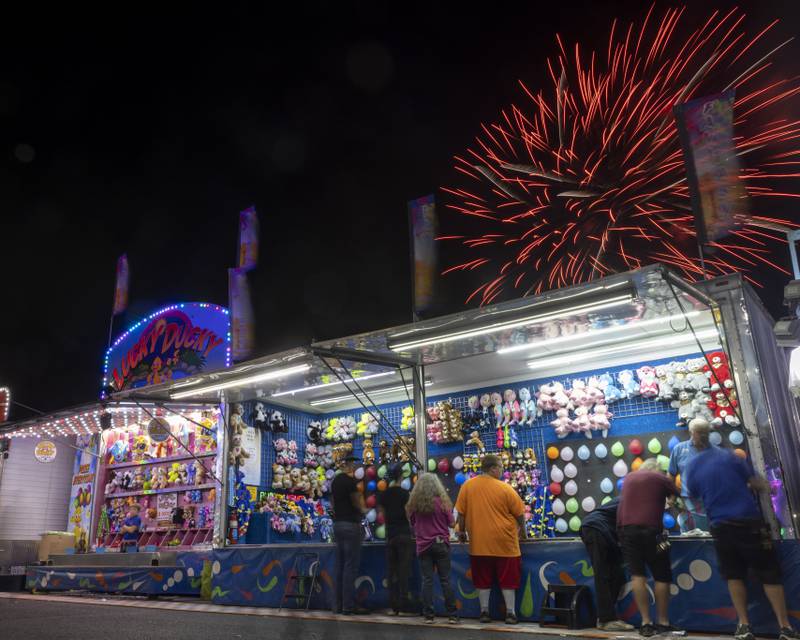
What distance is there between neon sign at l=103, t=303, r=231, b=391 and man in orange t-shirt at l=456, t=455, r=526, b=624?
A: 28.5ft

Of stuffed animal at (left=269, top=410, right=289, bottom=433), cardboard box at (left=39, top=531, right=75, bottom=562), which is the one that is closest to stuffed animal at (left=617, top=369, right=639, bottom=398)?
stuffed animal at (left=269, top=410, right=289, bottom=433)

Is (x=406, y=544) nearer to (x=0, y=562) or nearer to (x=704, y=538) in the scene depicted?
(x=704, y=538)

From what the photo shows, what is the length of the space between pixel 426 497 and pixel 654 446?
13.0 feet

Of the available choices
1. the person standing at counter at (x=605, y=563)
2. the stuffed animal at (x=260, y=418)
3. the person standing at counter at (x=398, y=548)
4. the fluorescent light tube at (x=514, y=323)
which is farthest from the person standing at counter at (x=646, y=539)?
the stuffed animal at (x=260, y=418)

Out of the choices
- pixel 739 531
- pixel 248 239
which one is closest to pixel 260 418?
pixel 248 239

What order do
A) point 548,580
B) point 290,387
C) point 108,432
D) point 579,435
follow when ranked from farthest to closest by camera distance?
1. point 108,432
2. point 290,387
3. point 579,435
4. point 548,580

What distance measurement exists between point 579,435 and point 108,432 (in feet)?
38.4

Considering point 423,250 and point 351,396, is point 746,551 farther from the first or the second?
point 423,250

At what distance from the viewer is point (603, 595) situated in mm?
6781

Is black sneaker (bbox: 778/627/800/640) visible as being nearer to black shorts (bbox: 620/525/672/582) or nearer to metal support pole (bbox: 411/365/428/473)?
black shorts (bbox: 620/525/672/582)

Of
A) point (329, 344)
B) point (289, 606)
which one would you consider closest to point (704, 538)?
point (329, 344)

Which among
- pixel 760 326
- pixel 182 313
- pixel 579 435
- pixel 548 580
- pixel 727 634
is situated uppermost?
pixel 182 313

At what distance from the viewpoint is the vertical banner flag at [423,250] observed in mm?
13498

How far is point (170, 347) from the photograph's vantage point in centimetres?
1644
